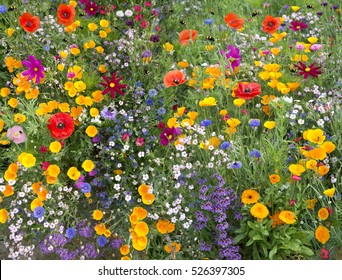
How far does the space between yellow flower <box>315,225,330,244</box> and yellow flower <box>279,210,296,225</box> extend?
15 cm

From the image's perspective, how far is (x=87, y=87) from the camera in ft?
9.87

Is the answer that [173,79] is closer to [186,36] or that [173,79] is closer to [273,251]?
[186,36]

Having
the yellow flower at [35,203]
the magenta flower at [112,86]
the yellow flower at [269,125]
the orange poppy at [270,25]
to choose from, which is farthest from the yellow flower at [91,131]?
the orange poppy at [270,25]

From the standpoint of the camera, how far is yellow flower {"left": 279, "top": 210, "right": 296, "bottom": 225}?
7.65 feet

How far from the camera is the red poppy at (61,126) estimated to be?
8.53 ft

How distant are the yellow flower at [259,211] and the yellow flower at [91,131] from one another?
96 centimetres

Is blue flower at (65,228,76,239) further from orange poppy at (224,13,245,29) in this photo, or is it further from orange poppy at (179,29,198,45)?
orange poppy at (224,13,245,29)

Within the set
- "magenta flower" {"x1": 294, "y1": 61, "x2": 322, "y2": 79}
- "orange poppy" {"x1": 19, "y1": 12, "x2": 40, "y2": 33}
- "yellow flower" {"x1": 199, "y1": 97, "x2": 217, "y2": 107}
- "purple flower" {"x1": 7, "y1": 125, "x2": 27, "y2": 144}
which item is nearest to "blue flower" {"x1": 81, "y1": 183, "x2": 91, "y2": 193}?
"purple flower" {"x1": 7, "y1": 125, "x2": 27, "y2": 144}

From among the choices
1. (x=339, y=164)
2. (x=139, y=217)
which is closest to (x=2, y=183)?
(x=139, y=217)

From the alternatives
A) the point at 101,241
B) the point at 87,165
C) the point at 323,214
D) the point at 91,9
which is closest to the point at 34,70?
the point at 87,165

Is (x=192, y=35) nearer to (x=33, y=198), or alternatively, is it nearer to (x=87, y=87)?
(x=87, y=87)

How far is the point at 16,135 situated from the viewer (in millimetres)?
2635

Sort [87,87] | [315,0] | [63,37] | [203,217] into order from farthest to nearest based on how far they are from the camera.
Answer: [315,0] < [63,37] < [87,87] < [203,217]

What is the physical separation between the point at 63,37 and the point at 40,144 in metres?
0.91
